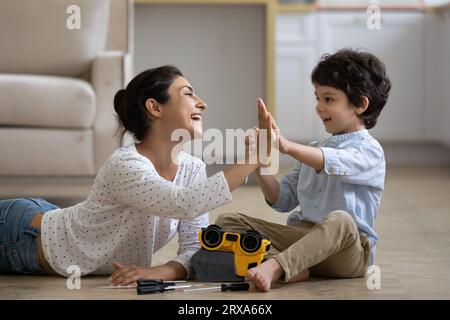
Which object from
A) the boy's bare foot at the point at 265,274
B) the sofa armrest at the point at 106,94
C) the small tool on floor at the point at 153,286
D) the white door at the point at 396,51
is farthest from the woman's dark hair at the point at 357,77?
the white door at the point at 396,51

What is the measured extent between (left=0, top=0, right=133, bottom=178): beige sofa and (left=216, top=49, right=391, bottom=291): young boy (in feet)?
4.01

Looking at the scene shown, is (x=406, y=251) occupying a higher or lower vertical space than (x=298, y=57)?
lower

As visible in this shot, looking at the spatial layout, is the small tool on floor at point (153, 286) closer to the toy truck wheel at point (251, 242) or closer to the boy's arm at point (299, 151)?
the toy truck wheel at point (251, 242)

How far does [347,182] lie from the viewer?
72.6 inches

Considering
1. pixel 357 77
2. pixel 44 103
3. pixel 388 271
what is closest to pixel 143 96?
pixel 357 77

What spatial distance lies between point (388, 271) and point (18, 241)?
2.68ft

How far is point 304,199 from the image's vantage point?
6.36ft

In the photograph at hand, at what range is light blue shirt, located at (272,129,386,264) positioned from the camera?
5.95 feet

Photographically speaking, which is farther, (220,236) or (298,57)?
(298,57)

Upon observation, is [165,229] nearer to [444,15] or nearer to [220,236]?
[220,236]

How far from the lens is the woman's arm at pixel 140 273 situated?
5.76ft

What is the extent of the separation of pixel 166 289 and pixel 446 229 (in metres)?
1.19

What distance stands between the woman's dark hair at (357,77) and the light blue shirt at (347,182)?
2.8 inches

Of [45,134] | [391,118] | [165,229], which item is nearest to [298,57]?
[391,118]
